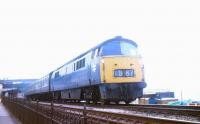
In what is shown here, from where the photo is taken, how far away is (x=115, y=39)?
1644 cm

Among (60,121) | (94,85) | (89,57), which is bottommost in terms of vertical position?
(60,121)

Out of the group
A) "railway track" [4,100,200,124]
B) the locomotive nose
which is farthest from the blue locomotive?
"railway track" [4,100,200,124]

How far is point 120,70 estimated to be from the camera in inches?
616

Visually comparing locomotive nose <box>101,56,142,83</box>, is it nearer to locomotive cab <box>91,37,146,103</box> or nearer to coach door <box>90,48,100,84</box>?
locomotive cab <box>91,37,146,103</box>

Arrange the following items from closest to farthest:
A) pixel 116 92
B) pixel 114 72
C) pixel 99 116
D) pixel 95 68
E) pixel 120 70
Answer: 1. pixel 99 116
2. pixel 116 92
3. pixel 114 72
4. pixel 120 70
5. pixel 95 68

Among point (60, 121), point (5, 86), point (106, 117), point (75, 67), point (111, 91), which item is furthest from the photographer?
point (5, 86)

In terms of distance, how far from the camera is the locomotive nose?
50.4 ft

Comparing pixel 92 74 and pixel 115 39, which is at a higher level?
pixel 115 39

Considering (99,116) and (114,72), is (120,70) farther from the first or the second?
(99,116)

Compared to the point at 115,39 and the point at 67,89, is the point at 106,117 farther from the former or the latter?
the point at 67,89

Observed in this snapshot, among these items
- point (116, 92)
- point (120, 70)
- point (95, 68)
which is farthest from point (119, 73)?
point (95, 68)

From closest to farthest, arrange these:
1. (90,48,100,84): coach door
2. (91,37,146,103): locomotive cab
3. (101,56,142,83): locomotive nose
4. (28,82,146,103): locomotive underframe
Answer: (28,82,146,103): locomotive underframe, (91,37,146,103): locomotive cab, (101,56,142,83): locomotive nose, (90,48,100,84): coach door

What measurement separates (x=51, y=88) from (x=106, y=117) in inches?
958

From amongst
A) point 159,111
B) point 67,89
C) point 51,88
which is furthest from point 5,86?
point 159,111
